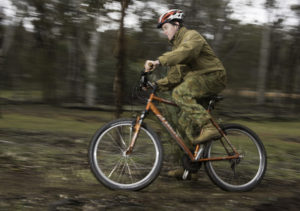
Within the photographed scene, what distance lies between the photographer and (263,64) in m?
19.5

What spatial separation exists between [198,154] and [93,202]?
1365 millimetres

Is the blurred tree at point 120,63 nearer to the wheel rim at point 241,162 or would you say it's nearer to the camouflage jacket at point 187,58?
the camouflage jacket at point 187,58

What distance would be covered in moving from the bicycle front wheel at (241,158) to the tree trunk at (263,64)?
1516 cm

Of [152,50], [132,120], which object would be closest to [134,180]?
[132,120]

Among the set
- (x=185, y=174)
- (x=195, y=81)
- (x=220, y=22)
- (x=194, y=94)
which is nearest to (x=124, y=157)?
(x=185, y=174)

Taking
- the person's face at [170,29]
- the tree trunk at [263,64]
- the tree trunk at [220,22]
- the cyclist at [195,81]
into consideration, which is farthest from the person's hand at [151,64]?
the tree trunk at [263,64]

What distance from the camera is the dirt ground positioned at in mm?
3062

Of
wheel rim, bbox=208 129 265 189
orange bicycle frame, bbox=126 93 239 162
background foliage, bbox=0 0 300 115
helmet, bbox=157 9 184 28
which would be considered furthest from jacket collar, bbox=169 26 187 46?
background foliage, bbox=0 0 300 115

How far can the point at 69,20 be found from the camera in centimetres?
1585

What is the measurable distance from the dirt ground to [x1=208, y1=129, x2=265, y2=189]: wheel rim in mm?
188

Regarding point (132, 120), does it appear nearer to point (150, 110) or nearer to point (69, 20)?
point (150, 110)

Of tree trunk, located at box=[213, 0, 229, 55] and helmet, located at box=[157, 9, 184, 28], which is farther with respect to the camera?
tree trunk, located at box=[213, 0, 229, 55]

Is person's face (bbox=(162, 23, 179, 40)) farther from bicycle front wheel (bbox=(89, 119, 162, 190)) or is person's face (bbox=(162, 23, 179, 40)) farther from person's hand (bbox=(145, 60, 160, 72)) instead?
bicycle front wheel (bbox=(89, 119, 162, 190))

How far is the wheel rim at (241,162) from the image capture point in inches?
161
